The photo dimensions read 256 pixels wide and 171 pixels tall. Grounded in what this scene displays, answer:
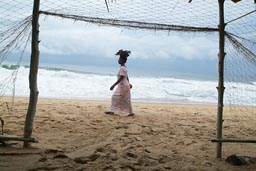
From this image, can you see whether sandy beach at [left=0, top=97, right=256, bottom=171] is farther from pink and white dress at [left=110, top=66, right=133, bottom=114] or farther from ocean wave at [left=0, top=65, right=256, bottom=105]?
ocean wave at [left=0, top=65, right=256, bottom=105]

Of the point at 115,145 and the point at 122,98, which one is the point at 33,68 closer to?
the point at 115,145

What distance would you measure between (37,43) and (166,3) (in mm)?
1888

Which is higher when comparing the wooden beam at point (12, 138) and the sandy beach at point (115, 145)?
the wooden beam at point (12, 138)

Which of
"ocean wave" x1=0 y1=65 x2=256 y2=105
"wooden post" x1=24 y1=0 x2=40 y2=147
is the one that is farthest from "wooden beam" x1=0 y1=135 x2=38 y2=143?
"ocean wave" x1=0 y1=65 x2=256 y2=105

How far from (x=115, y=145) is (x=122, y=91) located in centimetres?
344

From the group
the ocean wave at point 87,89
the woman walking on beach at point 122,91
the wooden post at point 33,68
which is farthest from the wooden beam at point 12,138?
the ocean wave at point 87,89

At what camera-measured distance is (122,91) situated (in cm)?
840

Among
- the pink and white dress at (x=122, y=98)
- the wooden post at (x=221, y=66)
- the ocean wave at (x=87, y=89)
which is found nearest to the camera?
the wooden post at (x=221, y=66)

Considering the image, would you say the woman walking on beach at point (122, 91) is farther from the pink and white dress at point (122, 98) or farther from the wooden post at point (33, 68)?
the wooden post at point (33, 68)

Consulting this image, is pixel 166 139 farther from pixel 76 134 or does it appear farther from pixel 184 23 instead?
pixel 184 23

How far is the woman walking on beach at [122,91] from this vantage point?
27.1 ft

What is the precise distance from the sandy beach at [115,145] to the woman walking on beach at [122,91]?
41 centimetres

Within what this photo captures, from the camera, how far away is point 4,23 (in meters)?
4.24

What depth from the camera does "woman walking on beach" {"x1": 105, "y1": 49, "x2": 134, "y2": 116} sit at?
825 cm
